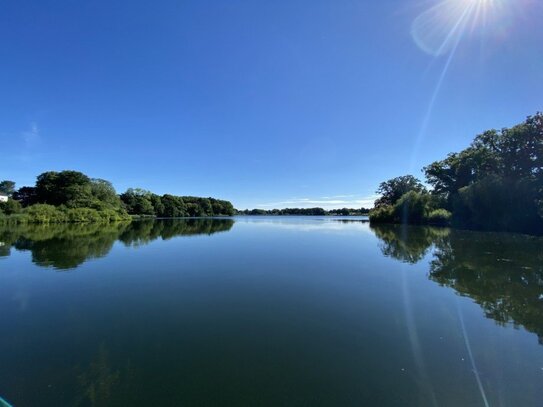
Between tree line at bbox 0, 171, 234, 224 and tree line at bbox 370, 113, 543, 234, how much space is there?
62925mm

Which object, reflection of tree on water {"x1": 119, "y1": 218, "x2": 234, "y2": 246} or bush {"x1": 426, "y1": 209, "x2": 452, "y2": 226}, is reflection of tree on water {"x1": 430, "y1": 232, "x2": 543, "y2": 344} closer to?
reflection of tree on water {"x1": 119, "y1": 218, "x2": 234, "y2": 246}

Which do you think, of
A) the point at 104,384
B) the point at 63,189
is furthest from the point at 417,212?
the point at 63,189

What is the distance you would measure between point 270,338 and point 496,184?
118 feet

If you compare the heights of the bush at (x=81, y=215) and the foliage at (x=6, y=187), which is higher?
the foliage at (x=6, y=187)

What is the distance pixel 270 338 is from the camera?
502cm

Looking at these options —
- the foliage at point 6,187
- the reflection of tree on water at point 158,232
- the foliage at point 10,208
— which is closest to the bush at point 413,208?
the reflection of tree on water at point 158,232

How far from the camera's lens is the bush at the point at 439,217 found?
43.9 m

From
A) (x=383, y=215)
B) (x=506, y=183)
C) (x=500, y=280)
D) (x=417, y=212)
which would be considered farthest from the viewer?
(x=383, y=215)

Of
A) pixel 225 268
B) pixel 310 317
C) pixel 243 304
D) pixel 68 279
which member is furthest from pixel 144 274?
pixel 310 317

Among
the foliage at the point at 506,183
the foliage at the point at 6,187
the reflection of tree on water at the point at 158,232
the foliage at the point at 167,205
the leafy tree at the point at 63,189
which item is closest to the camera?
the reflection of tree on water at the point at 158,232

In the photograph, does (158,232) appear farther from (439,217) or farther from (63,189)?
(63,189)

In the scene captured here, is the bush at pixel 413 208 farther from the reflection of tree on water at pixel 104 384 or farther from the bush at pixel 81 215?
the bush at pixel 81 215

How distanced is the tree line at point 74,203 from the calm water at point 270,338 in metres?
46.3

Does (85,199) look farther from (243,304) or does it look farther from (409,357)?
(409,357)
